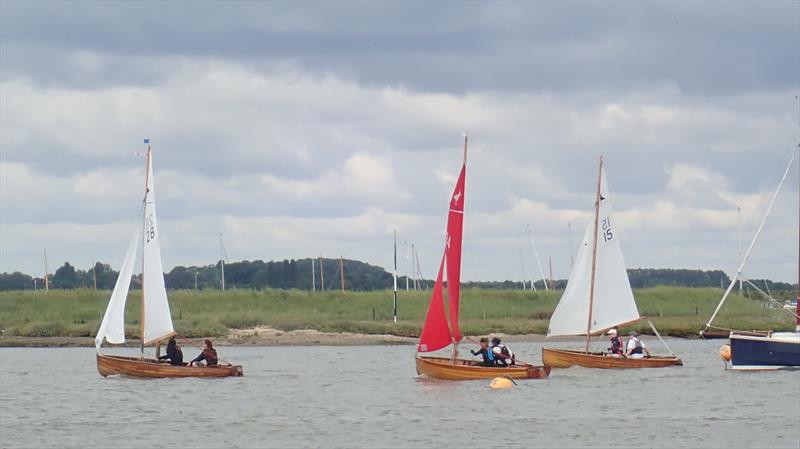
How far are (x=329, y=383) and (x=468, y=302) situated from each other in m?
51.7

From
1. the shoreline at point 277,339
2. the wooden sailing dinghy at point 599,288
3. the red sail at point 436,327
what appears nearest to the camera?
the red sail at point 436,327

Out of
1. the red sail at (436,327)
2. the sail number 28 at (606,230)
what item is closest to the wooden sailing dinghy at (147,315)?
the red sail at (436,327)

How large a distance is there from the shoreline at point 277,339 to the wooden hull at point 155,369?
27.5 metres

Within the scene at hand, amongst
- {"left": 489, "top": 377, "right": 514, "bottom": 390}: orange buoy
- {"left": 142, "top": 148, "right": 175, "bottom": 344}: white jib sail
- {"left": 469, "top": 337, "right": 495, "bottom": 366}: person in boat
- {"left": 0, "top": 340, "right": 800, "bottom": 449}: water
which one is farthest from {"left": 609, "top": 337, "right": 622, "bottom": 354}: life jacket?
{"left": 142, "top": 148, "right": 175, "bottom": 344}: white jib sail

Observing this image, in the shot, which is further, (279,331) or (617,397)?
(279,331)

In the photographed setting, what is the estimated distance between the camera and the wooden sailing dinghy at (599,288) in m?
61.0

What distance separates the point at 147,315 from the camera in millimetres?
56031

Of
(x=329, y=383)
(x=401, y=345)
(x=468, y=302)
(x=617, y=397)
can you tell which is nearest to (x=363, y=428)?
(x=617, y=397)

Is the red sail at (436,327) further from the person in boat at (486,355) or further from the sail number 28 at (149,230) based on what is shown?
the sail number 28 at (149,230)

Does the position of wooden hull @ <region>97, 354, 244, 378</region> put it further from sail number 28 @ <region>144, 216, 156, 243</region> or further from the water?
sail number 28 @ <region>144, 216, 156, 243</region>

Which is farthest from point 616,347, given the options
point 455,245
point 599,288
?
point 455,245

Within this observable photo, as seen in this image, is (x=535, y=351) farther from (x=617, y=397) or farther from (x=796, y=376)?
(x=617, y=397)

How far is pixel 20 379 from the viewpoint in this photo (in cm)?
5875

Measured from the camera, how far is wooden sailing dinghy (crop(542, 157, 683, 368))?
60969 millimetres
